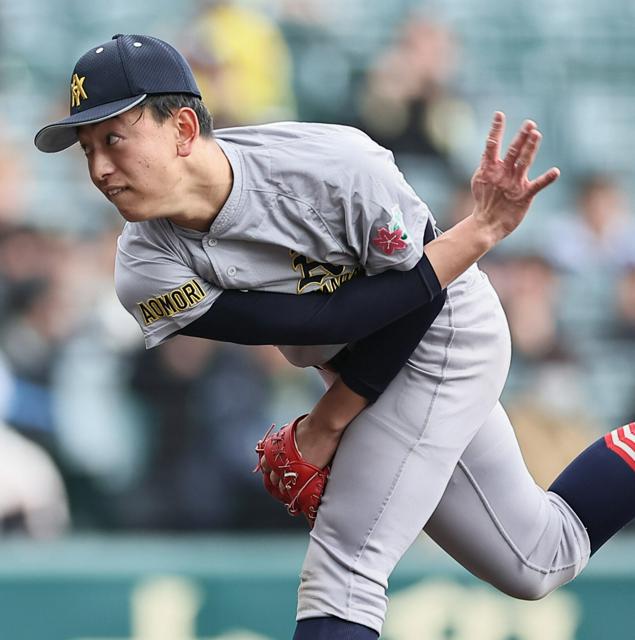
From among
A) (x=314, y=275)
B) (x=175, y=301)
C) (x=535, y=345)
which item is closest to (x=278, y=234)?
(x=314, y=275)

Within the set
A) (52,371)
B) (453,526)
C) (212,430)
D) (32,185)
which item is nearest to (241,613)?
(212,430)

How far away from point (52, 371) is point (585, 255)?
7.73ft

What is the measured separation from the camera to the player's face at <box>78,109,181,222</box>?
7.82ft

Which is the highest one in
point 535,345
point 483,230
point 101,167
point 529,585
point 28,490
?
point 101,167

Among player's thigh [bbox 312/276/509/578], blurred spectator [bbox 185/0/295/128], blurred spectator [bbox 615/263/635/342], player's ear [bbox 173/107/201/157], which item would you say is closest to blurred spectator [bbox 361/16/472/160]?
blurred spectator [bbox 185/0/295/128]

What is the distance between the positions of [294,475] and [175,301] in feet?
1.54

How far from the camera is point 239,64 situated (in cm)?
592

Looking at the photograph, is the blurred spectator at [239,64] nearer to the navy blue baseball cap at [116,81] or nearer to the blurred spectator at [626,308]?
the blurred spectator at [626,308]

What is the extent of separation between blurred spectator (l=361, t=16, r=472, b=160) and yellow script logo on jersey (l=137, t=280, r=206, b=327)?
337 centimetres

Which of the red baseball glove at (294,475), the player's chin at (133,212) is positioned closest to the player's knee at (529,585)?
the red baseball glove at (294,475)

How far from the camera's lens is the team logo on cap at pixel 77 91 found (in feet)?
7.86

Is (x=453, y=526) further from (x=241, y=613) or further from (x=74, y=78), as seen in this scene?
(x=241, y=613)

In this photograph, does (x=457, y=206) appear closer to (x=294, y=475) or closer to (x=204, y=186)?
(x=294, y=475)

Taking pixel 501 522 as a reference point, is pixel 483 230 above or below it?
above
